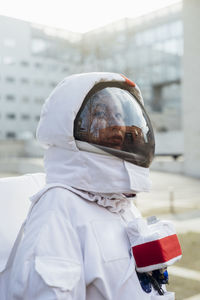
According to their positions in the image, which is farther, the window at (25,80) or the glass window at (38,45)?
the window at (25,80)

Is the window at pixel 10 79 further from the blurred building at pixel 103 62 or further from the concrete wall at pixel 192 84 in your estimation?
the concrete wall at pixel 192 84

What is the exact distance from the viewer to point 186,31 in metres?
16.5

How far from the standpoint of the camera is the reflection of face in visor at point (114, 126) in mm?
1442

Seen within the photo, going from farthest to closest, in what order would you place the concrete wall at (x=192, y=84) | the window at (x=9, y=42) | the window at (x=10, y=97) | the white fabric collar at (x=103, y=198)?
the window at (x=10, y=97) → the window at (x=9, y=42) → the concrete wall at (x=192, y=84) → the white fabric collar at (x=103, y=198)

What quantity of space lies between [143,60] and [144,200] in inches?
1079

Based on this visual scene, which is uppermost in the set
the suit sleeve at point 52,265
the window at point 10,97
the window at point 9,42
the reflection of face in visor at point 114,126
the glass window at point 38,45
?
the glass window at point 38,45

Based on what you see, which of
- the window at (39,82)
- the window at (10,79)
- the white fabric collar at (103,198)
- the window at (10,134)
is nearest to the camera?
the white fabric collar at (103,198)

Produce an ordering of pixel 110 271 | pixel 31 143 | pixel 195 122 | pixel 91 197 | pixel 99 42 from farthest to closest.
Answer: pixel 99 42 < pixel 31 143 < pixel 195 122 < pixel 91 197 < pixel 110 271

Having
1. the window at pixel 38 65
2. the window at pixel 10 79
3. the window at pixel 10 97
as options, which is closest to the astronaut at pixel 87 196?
the window at pixel 10 97

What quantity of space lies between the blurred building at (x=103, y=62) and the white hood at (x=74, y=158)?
29466 millimetres

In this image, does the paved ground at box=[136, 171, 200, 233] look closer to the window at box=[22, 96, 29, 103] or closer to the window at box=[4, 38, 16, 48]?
the window at box=[4, 38, 16, 48]

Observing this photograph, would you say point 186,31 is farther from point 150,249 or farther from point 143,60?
point 143,60

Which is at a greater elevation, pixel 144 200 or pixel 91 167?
pixel 91 167

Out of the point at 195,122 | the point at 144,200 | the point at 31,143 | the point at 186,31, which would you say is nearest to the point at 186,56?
the point at 186,31
